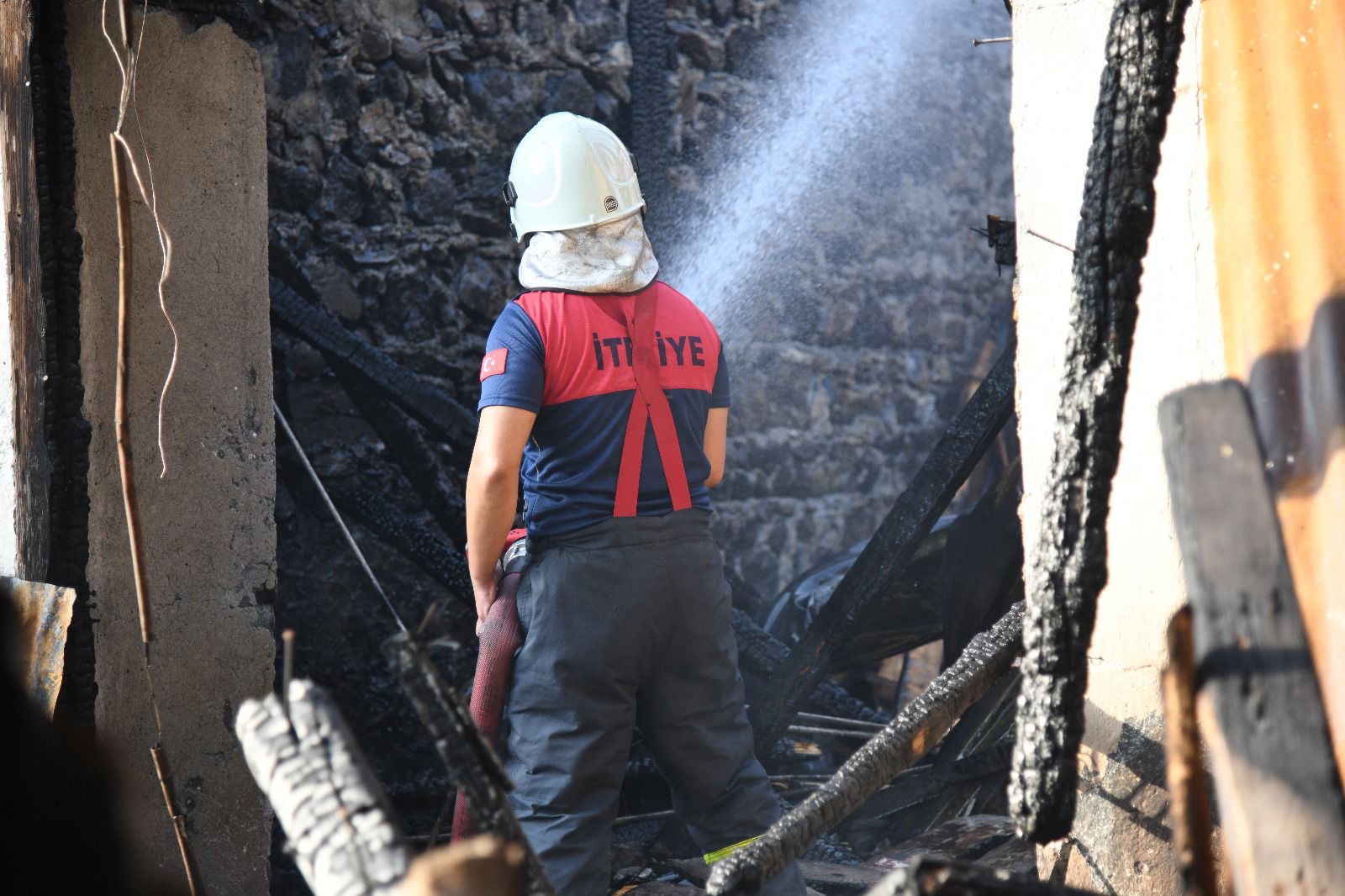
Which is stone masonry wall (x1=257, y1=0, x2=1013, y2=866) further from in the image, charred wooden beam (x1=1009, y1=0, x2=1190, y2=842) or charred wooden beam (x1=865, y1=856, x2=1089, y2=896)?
charred wooden beam (x1=865, y1=856, x2=1089, y2=896)

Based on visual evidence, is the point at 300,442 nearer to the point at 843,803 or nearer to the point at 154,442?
the point at 154,442

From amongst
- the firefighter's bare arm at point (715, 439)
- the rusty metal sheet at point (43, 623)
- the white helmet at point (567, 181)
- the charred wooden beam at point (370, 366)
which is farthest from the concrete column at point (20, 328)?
the firefighter's bare arm at point (715, 439)

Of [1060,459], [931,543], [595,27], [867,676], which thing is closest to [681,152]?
[595,27]

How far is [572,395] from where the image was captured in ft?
8.58

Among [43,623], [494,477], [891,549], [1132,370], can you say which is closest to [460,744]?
[494,477]

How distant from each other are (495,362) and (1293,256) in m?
1.59

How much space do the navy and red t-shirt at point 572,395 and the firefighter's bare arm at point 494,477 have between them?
0.11ft

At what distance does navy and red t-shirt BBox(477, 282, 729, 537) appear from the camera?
257 cm

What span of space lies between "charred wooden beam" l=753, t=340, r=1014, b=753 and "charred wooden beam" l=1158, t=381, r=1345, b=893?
2782 millimetres

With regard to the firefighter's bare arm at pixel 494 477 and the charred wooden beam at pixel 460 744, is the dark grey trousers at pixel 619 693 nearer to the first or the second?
the firefighter's bare arm at pixel 494 477

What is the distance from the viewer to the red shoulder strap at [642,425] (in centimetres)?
261

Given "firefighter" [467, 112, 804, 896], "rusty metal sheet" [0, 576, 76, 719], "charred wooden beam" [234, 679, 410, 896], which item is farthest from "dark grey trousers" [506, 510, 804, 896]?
"charred wooden beam" [234, 679, 410, 896]

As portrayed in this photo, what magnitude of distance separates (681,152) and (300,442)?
228cm

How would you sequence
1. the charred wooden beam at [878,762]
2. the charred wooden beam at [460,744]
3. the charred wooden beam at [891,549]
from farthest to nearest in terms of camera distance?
the charred wooden beam at [891,549]
the charred wooden beam at [878,762]
the charred wooden beam at [460,744]
